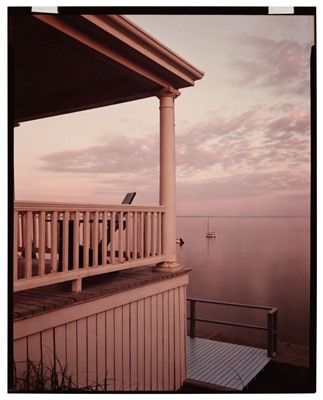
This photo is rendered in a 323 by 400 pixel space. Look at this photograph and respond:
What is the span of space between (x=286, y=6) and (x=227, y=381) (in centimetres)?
452

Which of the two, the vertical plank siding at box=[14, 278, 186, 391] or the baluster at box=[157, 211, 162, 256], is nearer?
the vertical plank siding at box=[14, 278, 186, 391]

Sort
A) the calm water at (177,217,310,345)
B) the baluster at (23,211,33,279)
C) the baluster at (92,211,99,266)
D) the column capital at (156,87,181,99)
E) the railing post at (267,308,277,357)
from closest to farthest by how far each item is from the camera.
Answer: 1. the baluster at (23,211,33,279)
2. the baluster at (92,211,99,266)
3. the column capital at (156,87,181,99)
4. the railing post at (267,308,277,357)
5. the calm water at (177,217,310,345)

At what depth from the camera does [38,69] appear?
4422mm

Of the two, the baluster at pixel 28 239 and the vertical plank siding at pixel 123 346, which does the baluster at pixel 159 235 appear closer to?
the vertical plank siding at pixel 123 346

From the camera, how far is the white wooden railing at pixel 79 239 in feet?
9.42

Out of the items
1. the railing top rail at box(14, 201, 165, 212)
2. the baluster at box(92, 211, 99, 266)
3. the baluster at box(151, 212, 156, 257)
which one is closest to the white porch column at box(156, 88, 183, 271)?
the baluster at box(151, 212, 156, 257)

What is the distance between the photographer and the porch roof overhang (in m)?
3.23

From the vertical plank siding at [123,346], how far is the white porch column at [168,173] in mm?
471

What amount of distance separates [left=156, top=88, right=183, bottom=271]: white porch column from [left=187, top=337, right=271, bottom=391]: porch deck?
171 centimetres

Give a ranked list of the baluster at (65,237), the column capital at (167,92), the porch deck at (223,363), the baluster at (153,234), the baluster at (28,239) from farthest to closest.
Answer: the porch deck at (223,363) → the column capital at (167,92) → the baluster at (153,234) → the baluster at (65,237) → the baluster at (28,239)

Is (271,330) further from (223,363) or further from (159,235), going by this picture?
(159,235)

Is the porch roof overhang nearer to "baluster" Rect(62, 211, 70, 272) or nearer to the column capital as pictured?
the column capital

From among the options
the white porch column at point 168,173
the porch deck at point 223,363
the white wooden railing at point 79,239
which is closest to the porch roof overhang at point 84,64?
the white porch column at point 168,173

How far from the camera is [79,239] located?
11.3ft
